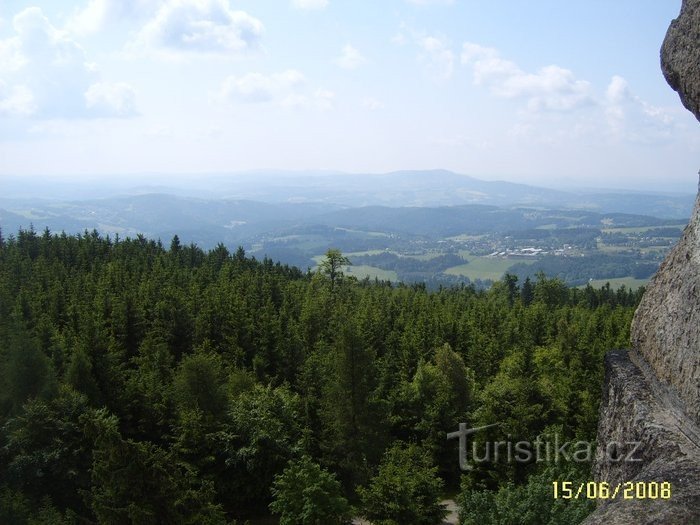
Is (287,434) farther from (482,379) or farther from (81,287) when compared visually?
(81,287)

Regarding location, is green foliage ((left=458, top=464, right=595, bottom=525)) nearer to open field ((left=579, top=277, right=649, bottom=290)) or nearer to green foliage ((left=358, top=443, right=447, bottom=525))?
green foliage ((left=358, top=443, right=447, bottom=525))

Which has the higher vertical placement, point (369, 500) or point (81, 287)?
point (81, 287)

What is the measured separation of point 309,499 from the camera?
17.8m

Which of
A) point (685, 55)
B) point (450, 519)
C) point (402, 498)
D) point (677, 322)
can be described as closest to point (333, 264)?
point (450, 519)

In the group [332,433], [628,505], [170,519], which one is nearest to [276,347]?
[332,433]

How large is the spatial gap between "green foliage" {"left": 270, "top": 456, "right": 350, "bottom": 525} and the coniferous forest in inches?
2.5

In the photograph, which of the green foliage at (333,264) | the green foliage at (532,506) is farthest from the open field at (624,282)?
the green foliage at (532,506)

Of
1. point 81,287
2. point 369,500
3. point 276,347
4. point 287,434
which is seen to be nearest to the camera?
point 369,500

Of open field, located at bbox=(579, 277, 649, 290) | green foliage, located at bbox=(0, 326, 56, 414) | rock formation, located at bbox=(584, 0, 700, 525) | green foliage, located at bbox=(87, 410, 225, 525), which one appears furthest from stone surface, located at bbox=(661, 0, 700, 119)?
open field, located at bbox=(579, 277, 649, 290)

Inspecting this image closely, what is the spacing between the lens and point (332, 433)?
2770 centimetres

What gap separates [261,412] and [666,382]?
18.9 metres

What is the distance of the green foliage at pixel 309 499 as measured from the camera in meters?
17.8

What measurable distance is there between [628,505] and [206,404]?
2188 cm

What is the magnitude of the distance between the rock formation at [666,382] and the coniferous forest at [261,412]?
392 cm
